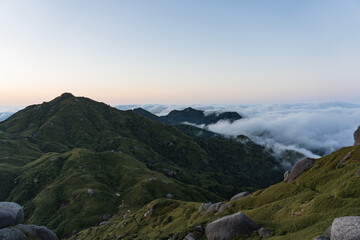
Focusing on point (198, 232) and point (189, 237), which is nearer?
point (189, 237)

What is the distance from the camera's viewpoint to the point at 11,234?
137ft

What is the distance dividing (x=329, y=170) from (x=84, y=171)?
606 feet

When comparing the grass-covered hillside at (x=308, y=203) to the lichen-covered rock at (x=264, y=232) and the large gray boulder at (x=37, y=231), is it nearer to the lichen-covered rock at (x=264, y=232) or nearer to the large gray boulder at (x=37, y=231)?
the lichen-covered rock at (x=264, y=232)

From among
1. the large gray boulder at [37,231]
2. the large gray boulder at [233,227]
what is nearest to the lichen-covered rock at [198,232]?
the large gray boulder at [233,227]

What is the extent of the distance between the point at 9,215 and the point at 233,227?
49448mm

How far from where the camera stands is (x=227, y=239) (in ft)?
103

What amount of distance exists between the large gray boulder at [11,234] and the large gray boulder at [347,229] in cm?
5562

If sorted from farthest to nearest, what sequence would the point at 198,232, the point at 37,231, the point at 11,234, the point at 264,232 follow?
the point at 37,231 < the point at 11,234 < the point at 198,232 < the point at 264,232

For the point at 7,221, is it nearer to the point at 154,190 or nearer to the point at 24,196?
the point at 154,190

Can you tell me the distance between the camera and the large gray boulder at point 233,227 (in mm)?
31344

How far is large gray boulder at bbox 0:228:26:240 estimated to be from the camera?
40.8 meters

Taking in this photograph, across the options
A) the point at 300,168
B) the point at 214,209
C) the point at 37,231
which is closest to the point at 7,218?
the point at 37,231

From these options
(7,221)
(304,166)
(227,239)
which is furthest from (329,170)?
(7,221)

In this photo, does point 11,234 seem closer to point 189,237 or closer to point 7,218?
point 7,218
